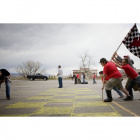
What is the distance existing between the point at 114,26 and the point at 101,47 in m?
0.68

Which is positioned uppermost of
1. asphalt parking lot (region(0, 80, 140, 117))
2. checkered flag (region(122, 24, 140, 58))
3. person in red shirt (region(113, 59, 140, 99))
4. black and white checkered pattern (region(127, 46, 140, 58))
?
checkered flag (region(122, 24, 140, 58))

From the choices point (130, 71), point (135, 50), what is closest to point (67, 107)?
point (130, 71)

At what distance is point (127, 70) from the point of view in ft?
15.0

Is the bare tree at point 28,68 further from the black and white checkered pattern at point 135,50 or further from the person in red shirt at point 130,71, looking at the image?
the black and white checkered pattern at point 135,50

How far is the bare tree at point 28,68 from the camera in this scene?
13.0ft

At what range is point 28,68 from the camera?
4133 mm

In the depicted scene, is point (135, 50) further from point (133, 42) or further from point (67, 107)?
point (67, 107)

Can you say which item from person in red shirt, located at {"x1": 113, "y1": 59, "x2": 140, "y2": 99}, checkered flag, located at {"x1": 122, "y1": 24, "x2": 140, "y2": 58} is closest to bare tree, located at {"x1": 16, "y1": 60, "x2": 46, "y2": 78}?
person in red shirt, located at {"x1": 113, "y1": 59, "x2": 140, "y2": 99}

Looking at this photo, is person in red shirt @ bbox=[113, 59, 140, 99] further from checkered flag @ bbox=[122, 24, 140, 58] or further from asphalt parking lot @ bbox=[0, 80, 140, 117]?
asphalt parking lot @ bbox=[0, 80, 140, 117]

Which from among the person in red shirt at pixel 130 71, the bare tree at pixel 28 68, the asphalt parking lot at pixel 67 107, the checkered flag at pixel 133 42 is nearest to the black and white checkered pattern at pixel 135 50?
the checkered flag at pixel 133 42

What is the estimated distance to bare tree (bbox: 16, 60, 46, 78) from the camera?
3967 millimetres
